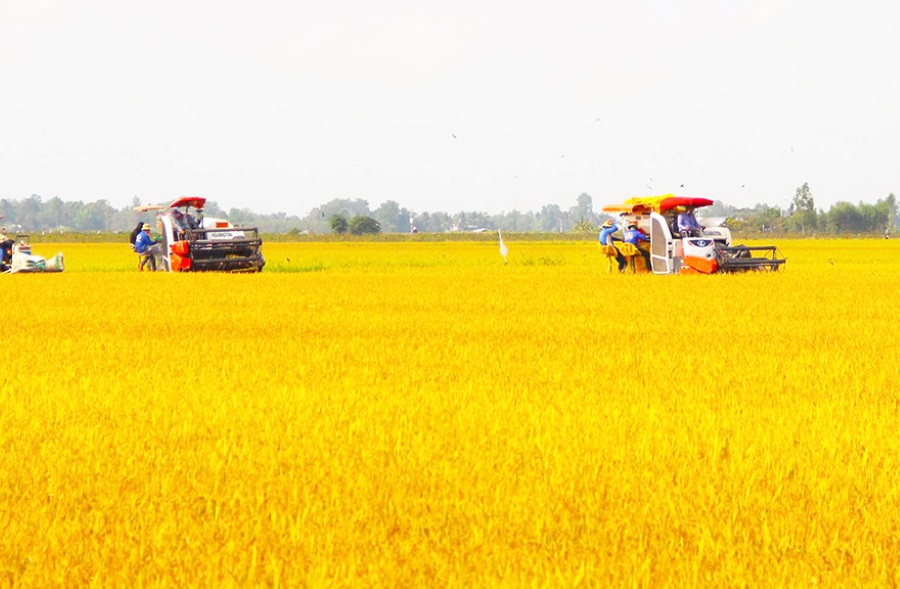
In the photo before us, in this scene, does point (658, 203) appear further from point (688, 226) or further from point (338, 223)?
point (338, 223)

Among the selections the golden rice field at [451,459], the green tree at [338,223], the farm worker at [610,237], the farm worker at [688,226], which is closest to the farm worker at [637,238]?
the farm worker at [610,237]

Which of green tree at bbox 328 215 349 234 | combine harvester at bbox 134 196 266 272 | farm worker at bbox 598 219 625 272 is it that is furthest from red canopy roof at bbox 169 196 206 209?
green tree at bbox 328 215 349 234

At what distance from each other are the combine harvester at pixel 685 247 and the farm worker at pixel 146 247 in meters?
14.5

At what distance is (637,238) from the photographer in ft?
108

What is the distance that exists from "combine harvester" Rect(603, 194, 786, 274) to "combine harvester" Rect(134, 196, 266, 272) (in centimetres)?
1117

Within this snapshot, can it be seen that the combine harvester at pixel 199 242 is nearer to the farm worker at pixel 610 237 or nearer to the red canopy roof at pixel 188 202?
the red canopy roof at pixel 188 202

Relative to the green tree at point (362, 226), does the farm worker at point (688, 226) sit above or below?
above

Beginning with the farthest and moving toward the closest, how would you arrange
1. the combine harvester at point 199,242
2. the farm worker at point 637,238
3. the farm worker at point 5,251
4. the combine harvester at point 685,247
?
the farm worker at point 5,251, the combine harvester at point 199,242, the farm worker at point 637,238, the combine harvester at point 685,247

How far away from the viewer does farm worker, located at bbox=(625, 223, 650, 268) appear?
32.7 m

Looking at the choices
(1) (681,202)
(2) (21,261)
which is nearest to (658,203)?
(1) (681,202)

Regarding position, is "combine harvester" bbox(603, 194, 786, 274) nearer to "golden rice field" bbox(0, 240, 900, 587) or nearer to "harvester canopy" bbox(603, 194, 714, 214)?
"harvester canopy" bbox(603, 194, 714, 214)

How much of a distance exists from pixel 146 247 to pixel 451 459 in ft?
100

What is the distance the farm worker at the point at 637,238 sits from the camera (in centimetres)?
3272

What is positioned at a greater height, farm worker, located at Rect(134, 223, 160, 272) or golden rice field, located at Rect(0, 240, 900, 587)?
farm worker, located at Rect(134, 223, 160, 272)
